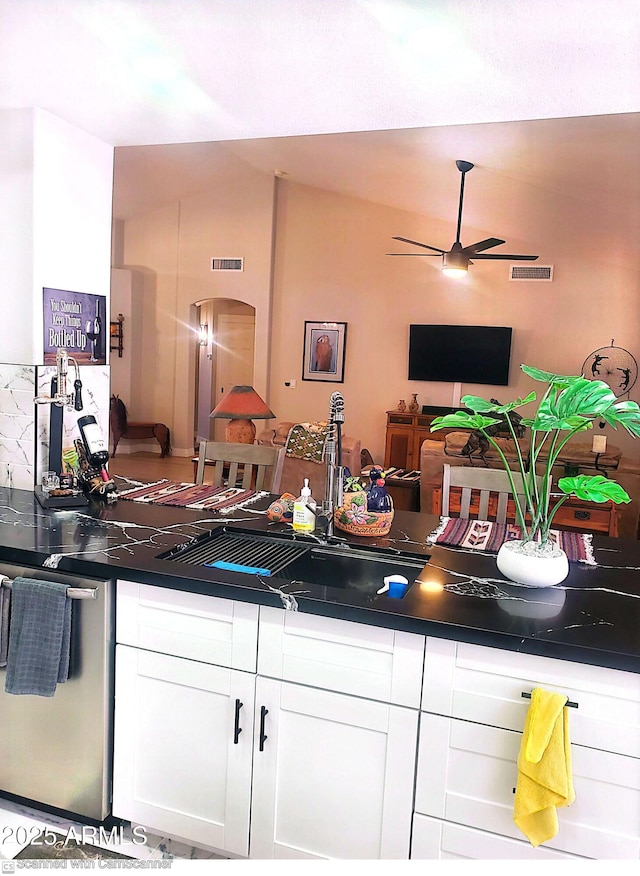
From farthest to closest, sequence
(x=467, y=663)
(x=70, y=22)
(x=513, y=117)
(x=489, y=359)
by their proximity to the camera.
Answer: (x=489, y=359) → (x=513, y=117) → (x=70, y=22) → (x=467, y=663)

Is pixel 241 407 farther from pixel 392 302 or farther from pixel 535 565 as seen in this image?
pixel 392 302

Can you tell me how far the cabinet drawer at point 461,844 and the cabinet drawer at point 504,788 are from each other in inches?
0.7

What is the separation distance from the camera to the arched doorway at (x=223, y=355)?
10.3 meters

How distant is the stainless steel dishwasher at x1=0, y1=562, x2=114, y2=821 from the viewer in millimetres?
2021

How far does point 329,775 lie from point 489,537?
1005mm

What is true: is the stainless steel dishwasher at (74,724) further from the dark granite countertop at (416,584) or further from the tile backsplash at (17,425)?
the tile backsplash at (17,425)

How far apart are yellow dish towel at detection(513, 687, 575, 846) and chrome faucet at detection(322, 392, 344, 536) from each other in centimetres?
99

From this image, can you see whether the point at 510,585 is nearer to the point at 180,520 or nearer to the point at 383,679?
the point at 383,679

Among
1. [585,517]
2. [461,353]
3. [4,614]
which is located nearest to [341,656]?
[4,614]

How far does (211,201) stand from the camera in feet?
31.3

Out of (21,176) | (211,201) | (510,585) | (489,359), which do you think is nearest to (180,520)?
(510,585)

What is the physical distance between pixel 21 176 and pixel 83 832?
7.72 ft

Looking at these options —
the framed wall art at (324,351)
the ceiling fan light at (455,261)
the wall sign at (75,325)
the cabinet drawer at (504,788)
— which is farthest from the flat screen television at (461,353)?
the cabinet drawer at (504,788)

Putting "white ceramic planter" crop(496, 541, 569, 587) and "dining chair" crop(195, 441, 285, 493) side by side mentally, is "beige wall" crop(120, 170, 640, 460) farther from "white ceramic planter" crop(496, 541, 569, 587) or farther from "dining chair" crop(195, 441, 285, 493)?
"white ceramic planter" crop(496, 541, 569, 587)
